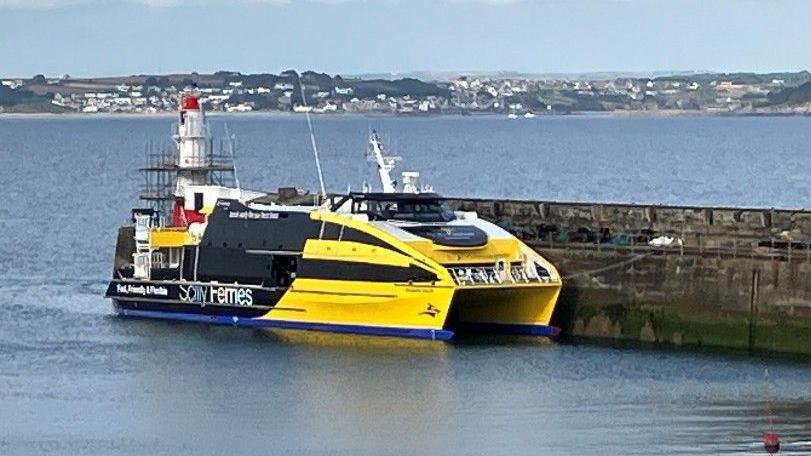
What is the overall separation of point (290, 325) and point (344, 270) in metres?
2.26

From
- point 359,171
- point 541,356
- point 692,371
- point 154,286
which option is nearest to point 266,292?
point 154,286

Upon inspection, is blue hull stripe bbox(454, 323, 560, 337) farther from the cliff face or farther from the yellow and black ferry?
the cliff face

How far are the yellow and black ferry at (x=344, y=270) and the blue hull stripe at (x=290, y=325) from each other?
0.07ft

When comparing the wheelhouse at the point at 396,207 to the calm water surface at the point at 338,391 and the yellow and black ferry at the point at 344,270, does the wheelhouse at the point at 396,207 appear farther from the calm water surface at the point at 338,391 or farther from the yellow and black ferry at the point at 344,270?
the calm water surface at the point at 338,391

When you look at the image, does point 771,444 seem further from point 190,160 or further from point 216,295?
point 190,160

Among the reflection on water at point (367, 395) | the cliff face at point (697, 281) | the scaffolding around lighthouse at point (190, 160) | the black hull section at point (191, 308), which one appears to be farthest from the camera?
the scaffolding around lighthouse at point (190, 160)

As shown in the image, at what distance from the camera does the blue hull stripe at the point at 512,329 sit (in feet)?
160

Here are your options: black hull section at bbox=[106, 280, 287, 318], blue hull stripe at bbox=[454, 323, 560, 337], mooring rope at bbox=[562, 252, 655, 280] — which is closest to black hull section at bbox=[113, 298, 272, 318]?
black hull section at bbox=[106, 280, 287, 318]

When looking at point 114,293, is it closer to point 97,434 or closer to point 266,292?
point 266,292

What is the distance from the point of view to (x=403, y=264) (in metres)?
47.6

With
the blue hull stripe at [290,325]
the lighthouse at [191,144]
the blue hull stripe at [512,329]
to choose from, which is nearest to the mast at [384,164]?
the blue hull stripe at [290,325]

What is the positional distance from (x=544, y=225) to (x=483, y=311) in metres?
6.67

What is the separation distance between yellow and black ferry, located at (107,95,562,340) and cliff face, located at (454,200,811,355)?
3.20 feet

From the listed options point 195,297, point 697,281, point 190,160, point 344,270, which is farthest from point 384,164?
point 697,281
